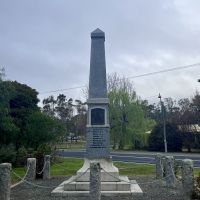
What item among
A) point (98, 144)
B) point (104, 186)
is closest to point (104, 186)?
point (104, 186)

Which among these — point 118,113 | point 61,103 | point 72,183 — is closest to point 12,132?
point 72,183

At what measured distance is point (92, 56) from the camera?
16.0 metres

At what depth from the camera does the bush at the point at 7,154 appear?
24.9m

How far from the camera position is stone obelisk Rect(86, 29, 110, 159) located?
1513 cm

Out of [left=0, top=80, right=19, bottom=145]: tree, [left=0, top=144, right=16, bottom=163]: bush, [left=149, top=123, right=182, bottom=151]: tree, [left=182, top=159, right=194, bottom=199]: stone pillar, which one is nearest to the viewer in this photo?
[left=182, top=159, right=194, bottom=199]: stone pillar

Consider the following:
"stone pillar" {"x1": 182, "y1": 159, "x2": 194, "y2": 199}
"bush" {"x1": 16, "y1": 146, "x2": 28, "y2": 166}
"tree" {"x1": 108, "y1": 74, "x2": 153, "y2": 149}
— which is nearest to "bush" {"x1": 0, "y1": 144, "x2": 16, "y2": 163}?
"bush" {"x1": 16, "y1": 146, "x2": 28, "y2": 166}

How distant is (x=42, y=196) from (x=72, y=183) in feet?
4.57

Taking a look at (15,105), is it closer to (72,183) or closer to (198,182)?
(72,183)

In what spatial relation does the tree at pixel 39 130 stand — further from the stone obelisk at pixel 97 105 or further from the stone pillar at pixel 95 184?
the stone pillar at pixel 95 184

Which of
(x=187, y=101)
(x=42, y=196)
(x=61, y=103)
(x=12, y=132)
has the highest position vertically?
(x=61, y=103)

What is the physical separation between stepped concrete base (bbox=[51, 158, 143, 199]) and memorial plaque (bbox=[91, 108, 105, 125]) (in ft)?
5.07

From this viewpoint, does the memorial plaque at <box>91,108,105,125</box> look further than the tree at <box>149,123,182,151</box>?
No

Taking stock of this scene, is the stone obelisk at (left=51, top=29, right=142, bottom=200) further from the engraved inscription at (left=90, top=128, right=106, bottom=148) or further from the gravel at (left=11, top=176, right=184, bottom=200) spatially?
the gravel at (left=11, top=176, right=184, bottom=200)

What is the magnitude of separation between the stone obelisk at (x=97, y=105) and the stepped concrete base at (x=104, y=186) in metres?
0.53
